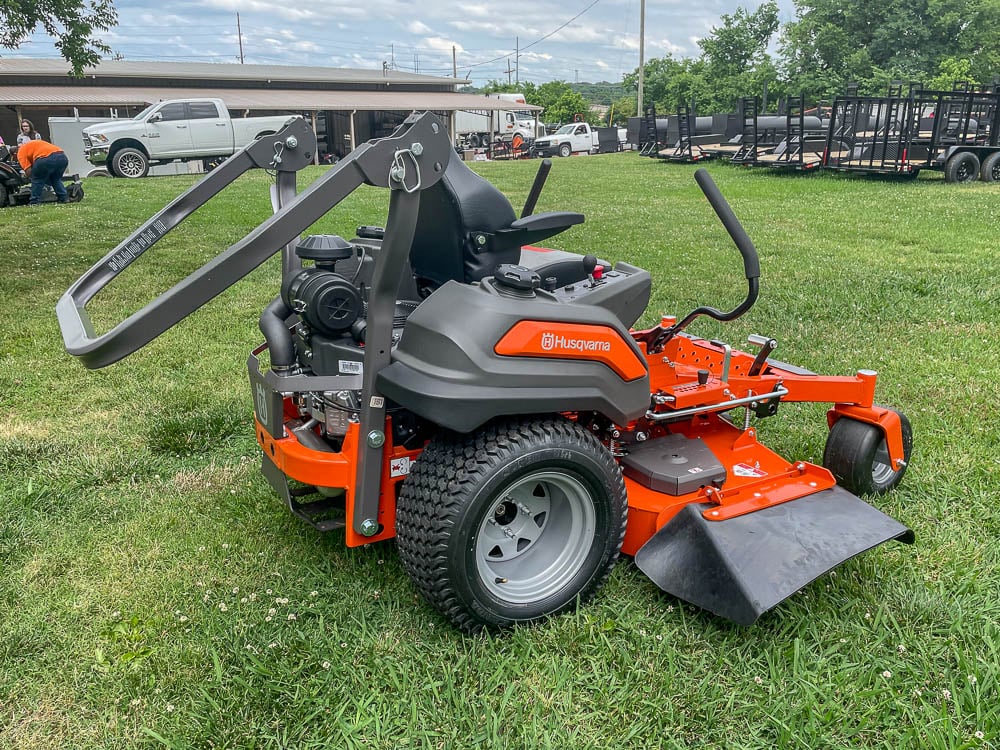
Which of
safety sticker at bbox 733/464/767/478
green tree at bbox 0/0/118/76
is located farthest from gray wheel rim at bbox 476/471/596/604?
green tree at bbox 0/0/118/76

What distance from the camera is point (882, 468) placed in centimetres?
370

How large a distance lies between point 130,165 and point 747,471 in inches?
873

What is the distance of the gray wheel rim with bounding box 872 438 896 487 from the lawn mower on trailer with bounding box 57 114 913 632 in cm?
57

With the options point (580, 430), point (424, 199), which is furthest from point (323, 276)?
point (580, 430)

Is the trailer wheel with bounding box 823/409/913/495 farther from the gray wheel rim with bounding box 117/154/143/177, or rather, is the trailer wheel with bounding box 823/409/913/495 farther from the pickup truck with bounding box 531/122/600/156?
the pickup truck with bounding box 531/122/600/156

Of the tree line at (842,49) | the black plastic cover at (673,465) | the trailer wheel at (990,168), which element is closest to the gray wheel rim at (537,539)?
the black plastic cover at (673,465)

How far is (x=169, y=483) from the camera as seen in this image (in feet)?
12.8

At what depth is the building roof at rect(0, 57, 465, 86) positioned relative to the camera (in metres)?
35.0

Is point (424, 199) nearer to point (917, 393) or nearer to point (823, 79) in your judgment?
point (917, 393)

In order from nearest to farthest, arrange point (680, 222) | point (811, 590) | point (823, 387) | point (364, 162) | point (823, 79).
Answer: point (364, 162) < point (811, 590) < point (823, 387) < point (680, 222) < point (823, 79)

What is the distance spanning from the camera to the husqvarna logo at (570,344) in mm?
2529

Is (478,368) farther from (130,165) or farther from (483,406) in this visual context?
(130,165)

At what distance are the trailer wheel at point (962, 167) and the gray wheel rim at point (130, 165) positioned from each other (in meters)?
19.7

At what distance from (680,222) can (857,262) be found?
360 centimetres
